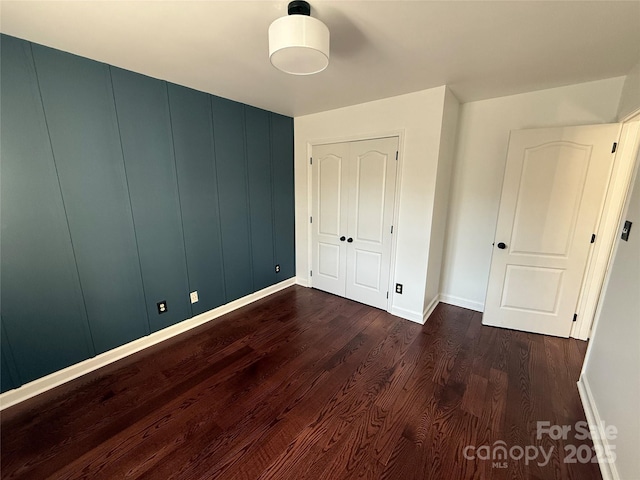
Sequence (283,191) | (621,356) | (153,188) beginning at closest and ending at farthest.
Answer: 1. (621,356)
2. (153,188)
3. (283,191)

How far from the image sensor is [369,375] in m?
2.03

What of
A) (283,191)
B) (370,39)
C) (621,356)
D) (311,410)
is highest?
(370,39)

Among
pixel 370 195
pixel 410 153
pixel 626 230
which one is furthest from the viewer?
pixel 370 195

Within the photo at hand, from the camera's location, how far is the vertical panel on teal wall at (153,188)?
2094 mm

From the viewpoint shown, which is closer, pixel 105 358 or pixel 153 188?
pixel 105 358

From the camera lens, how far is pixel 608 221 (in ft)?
7.27

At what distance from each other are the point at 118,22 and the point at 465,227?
3.41 meters

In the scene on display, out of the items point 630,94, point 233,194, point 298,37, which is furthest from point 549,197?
point 233,194

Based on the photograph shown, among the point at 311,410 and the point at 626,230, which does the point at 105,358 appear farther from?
the point at 626,230

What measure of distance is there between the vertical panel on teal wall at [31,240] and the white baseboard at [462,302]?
3664 mm

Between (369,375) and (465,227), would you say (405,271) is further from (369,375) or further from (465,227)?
(369,375)

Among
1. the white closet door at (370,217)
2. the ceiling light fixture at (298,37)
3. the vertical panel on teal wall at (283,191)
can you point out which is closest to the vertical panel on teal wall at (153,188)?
the vertical panel on teal wall at (283,191)

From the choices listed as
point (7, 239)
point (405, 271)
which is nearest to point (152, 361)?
point (7, 239)

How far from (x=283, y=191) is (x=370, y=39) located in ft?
6.95
